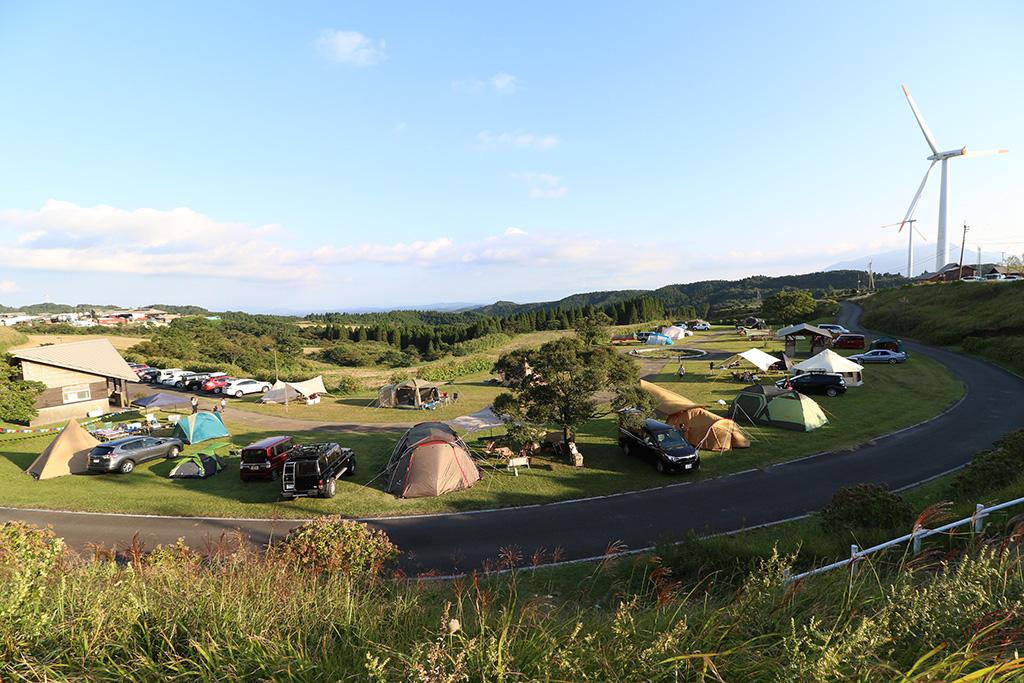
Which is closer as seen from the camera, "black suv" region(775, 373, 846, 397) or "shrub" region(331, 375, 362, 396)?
"black suv" region(775, 373, 846, 397)

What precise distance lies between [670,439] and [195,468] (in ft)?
62.2

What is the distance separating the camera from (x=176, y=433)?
24.3m

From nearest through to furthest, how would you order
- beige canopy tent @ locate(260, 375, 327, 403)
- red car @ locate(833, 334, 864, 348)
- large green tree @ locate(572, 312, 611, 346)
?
large green tree @ locate(572, 312, 611, 346)
beige canopy tent @ locate(260, 375, 327, 403)
red car @ locate(833, 334, 864, 348)

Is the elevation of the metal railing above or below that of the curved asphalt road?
above

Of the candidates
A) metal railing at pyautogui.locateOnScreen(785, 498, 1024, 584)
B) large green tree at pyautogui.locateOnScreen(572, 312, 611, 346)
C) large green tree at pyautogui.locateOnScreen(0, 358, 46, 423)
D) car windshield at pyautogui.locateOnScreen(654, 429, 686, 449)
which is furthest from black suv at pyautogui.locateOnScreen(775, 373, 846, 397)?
large green tree at pyautogui.locateOnScreen(0, 358, 46, 423)

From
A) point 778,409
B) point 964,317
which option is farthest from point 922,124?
point 778,409

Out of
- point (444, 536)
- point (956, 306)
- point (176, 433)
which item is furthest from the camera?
point (956, 306)

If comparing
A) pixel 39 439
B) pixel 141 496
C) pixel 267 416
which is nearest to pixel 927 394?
pixel 141 496

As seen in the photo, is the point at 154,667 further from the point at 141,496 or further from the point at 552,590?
the point at 141,496

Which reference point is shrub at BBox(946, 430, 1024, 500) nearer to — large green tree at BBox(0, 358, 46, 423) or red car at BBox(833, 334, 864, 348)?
red car at BBox(833, 334, 864, 348)

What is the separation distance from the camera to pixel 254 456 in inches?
703

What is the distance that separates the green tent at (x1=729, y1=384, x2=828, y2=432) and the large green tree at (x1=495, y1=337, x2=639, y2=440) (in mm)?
8407

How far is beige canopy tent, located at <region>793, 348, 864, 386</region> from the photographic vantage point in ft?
93.7

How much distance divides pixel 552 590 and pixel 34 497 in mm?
19411
